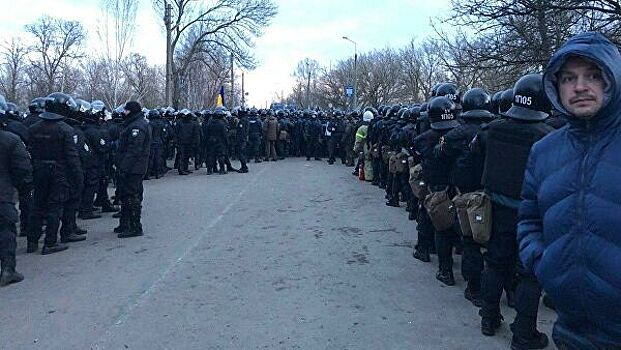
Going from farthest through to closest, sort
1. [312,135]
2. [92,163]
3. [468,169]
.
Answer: [312,135] < [92,163] < [468,169]

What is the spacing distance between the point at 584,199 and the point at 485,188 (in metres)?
2.56

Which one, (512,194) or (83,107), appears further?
(83,107)

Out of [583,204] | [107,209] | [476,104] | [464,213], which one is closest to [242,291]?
[464,213]

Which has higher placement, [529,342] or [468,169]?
[468,169]

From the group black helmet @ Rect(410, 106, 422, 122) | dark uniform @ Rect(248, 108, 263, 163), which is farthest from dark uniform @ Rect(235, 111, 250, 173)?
black helmet @ Rect(410, 106, 422, 122)

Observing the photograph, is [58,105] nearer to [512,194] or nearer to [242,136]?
[512,194]

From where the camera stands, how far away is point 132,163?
825cm

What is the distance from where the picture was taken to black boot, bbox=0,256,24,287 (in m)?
6.02

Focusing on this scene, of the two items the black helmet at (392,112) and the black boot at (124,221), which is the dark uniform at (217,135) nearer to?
the black helmet at (392,112)

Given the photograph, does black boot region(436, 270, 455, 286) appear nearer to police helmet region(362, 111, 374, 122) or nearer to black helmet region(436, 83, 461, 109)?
black helmet region(436, 83, 461, 109)

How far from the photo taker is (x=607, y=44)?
2.23 m

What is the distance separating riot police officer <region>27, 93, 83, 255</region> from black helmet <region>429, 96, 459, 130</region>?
16.8 feet

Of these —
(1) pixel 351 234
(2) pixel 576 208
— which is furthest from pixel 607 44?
(1) pixel 351 234

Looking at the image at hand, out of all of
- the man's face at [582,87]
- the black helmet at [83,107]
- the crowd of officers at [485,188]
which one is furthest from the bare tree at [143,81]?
the man's face at [582,87]
